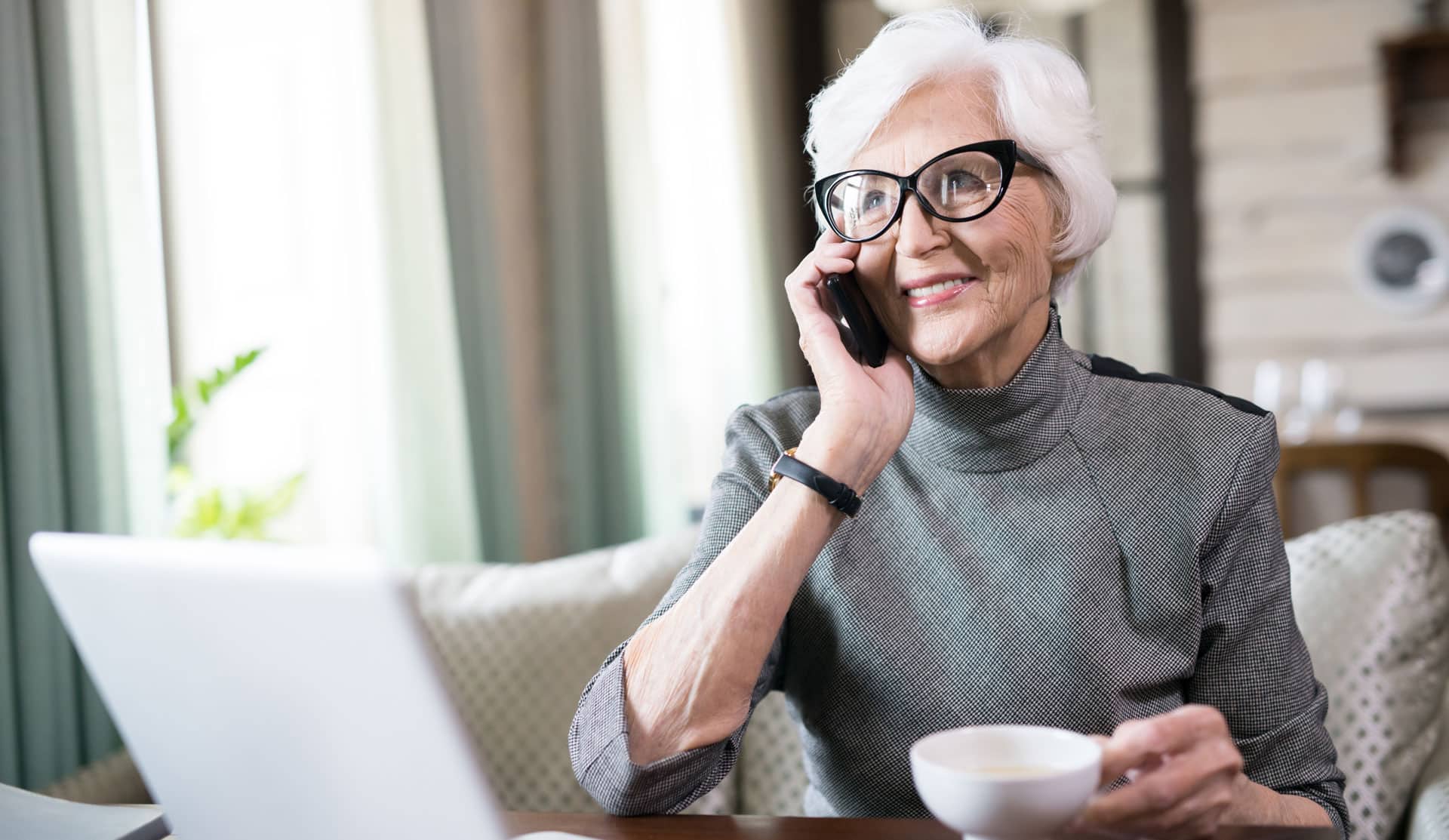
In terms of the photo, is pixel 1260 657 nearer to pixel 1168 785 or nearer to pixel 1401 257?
pixel 1168 785

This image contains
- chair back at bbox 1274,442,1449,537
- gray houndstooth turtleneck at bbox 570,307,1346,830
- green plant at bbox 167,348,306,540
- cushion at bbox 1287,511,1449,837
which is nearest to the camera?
gray houndstooth turtleneck at bbox 570,307,1346,830

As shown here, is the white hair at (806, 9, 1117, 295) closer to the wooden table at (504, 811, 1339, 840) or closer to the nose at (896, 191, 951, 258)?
the nose at (896, 191, 951, 258)

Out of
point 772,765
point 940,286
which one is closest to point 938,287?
point 940,286

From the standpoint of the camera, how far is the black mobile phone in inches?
43.2

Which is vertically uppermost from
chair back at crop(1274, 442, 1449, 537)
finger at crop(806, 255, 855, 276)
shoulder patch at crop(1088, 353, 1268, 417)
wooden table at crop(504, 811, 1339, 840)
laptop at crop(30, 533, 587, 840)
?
finger at crop(806, 255, 855, 276)

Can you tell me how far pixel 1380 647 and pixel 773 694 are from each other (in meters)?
0.75

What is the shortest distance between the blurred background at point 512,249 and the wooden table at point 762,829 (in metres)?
0.81

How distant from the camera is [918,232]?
108cm

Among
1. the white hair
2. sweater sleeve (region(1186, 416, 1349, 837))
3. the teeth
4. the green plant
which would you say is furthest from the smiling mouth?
the green plant

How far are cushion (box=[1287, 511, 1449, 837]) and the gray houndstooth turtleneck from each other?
1.17 feet

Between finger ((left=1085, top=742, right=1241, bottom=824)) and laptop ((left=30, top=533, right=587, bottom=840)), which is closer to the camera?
laptop ((left=30, top=533, right=587, bottom=840))

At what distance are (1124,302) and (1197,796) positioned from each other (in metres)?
4.01

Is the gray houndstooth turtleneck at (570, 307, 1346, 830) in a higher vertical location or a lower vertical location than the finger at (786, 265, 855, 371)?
lower

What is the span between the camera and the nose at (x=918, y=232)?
42.6 inches
